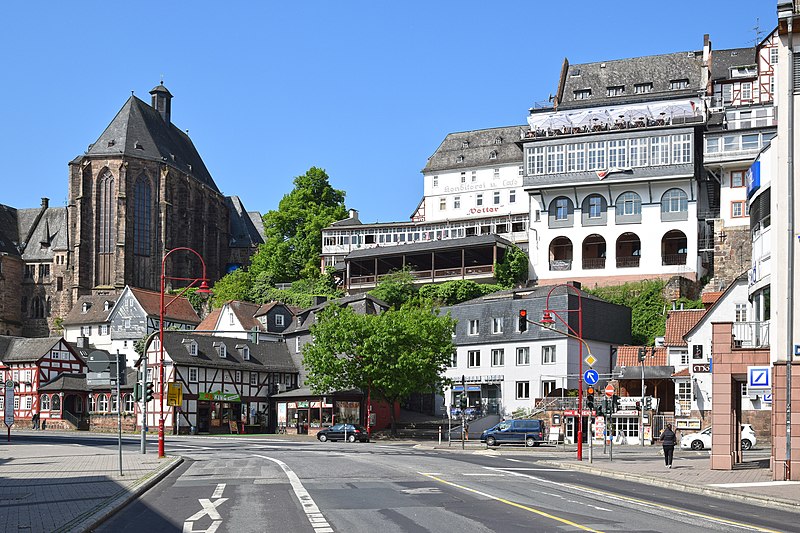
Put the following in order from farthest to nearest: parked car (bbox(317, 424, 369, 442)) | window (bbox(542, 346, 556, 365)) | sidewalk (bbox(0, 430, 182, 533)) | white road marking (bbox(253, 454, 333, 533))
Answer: window (bbox(542, 346, 556, 365)) → parked car (bbox(317, 424, 369, 442)) → sidewalk (bbox(0, 430, 182, 533)) → white road marking (bbox(253, 454, 333, 533))

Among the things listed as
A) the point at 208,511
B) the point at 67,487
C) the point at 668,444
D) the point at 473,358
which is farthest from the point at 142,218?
the point at 208,511

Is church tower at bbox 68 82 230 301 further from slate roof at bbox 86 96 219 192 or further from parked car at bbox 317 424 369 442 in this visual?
parked car at bbox 317 424 369 442

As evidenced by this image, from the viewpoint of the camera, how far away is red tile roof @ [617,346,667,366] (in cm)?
6906

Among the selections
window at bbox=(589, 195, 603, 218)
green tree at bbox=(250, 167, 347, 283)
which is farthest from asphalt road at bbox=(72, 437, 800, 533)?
green tree at bbox=(250, 167, 347, 283)

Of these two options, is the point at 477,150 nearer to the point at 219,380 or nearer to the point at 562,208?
the point at 562,208

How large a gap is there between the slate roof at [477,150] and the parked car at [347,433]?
46.6 meters

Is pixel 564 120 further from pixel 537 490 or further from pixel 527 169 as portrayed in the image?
pixel 537 490

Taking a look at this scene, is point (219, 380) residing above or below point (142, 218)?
below

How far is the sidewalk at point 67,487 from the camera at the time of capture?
18406 millimetres

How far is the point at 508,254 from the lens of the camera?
90250mm

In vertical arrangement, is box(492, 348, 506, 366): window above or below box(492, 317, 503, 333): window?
below

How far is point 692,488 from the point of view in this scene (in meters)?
27.0

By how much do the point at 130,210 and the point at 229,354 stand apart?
5129 centimetres

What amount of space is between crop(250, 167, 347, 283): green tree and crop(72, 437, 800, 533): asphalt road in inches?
3027
